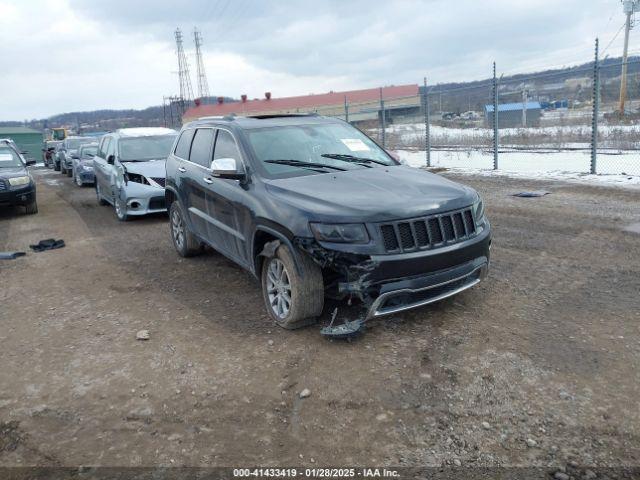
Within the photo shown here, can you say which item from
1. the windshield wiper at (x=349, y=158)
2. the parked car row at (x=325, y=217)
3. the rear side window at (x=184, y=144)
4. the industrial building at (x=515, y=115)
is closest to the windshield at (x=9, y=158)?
the rear side window at (x=184, y=144)

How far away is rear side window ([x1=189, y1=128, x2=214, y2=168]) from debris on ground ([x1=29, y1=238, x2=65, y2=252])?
3521mm

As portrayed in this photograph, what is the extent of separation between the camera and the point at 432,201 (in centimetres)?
400

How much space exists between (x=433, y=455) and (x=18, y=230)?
9.61 meters

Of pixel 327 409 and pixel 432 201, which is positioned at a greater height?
pixel 432 201

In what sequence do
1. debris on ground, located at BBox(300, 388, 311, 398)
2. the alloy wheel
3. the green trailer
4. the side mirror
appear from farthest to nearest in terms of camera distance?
the green trailer < the side mirror < the alloy wheel < debris on ground, located at BBox(300, 388, 311, 398)

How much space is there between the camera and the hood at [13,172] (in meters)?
10.7

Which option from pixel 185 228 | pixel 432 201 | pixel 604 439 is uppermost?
pixel 432 201

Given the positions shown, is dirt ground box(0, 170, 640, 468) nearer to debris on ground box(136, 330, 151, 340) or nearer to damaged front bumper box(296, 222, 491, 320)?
debris on ground box(136, 330, 151, 340)

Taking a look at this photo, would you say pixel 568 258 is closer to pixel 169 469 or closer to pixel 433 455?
pixel 433 455

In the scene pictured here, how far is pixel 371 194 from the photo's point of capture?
13.4 feet

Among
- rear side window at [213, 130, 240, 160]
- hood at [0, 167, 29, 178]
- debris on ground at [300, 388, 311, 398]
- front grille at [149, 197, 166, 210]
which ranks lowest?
debris on ground at [300, 388, 311, 398]

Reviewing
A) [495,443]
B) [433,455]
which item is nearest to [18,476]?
[433,455]

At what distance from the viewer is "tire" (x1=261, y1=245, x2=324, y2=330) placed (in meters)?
3.97

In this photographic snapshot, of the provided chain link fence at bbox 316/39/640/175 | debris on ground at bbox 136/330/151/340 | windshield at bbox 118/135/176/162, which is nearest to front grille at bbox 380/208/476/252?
debris on ground at bbox 136/330/151/340
